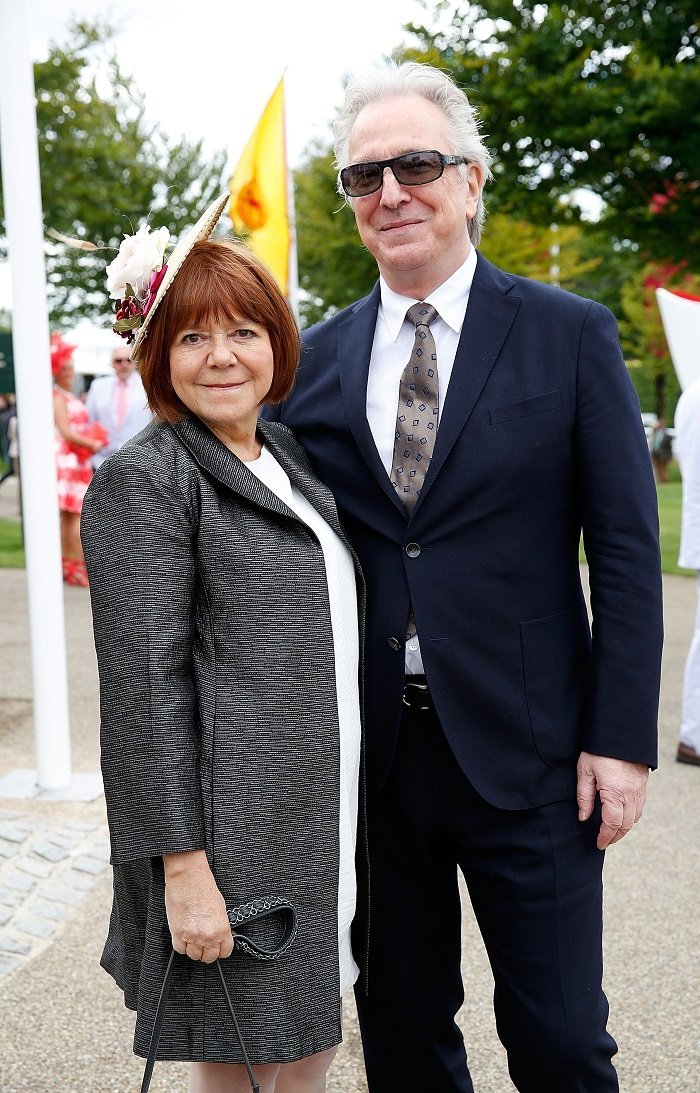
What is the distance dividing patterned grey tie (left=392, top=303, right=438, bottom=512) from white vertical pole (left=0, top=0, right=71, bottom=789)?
106 inches

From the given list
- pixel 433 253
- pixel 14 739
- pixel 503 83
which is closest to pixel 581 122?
pixel 503 83

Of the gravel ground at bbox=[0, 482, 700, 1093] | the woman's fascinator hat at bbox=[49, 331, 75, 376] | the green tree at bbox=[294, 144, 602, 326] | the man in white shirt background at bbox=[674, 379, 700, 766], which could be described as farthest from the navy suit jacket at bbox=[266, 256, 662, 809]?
the green tree at bbox=[294, 144, 602, 326]

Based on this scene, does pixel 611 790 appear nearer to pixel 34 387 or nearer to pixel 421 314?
pixel 421 314

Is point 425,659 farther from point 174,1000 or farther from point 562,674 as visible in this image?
point 174,1000

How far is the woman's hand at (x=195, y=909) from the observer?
6.45 ft

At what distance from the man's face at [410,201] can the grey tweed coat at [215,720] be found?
555mm

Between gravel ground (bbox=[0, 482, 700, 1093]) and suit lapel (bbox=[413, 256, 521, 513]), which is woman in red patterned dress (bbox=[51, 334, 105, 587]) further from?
suit lapel (bbox=[413, 256, 521, 513])

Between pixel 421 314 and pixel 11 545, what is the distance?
39.3 ft

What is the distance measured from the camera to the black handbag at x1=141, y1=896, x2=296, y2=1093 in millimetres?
1951

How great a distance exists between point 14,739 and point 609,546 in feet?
14.5

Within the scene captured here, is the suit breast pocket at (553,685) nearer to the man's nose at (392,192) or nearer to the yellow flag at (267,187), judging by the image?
the man's nose at (392,192)

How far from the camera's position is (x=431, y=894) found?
243 centimetres

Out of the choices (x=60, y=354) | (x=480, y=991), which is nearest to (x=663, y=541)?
(x=60, y=354)

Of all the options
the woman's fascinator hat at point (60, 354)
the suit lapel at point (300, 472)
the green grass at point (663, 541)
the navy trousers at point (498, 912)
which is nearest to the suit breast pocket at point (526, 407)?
the suit lapel at point (300, 472)
